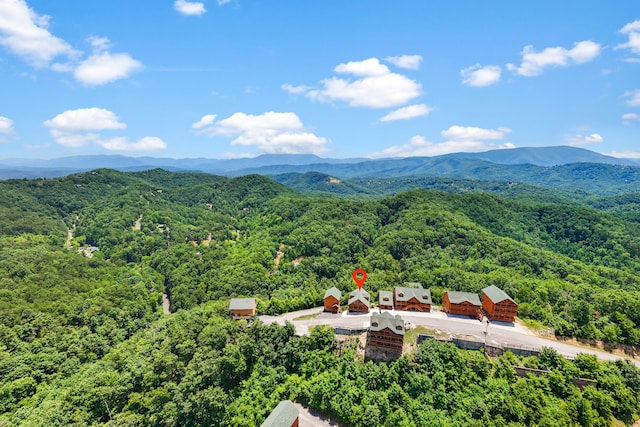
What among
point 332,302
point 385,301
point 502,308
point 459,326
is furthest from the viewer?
point 332,302

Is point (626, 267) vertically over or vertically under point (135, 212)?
under

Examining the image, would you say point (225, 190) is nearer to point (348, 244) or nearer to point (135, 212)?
point (135, 212)

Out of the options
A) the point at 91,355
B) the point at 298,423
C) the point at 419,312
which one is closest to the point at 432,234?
the point at 419,312

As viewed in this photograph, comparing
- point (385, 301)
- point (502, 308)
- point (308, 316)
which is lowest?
point (308, 316)

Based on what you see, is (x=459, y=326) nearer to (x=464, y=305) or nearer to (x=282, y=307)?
(x=464, y=305)

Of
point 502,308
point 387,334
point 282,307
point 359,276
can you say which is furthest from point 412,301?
point 282,307

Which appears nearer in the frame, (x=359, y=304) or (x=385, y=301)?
(x=359, y=304)

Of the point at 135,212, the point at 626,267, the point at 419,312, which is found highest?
the point at 135,212
